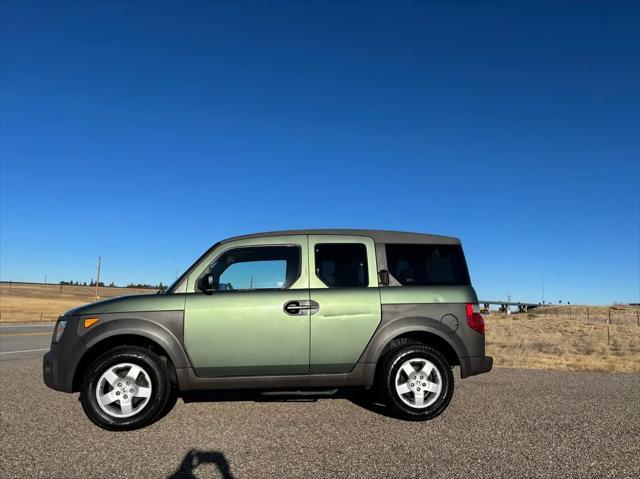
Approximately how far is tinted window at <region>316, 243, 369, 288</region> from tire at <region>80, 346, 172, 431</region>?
1.91 m

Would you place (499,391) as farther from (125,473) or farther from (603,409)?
(125,473)

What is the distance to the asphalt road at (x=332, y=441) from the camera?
351 cm

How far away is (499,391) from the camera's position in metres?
6.42

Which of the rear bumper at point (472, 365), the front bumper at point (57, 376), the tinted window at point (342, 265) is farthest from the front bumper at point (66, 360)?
the rear bumper at point (472, 365)

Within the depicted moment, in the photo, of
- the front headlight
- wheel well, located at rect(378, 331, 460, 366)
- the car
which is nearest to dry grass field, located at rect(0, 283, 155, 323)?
the front headlight

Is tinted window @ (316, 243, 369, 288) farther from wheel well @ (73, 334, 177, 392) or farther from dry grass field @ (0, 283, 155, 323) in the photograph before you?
dry grass field @ (0, 283, 155, 323)

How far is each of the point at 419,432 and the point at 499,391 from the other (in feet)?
8.15

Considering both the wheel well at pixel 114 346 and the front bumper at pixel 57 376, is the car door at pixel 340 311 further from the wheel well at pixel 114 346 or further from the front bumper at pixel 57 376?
the front bumper at pixel 57 376

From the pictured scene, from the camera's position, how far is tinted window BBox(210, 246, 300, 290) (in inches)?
204

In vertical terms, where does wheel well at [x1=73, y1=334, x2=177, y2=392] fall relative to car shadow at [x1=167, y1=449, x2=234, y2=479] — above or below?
above

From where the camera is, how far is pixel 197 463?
3.64 metres

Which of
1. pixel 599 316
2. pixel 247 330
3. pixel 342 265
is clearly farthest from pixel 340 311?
pixel 599 316

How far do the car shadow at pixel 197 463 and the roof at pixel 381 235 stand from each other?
229cm

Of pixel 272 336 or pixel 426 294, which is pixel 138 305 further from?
pixel 426 294
